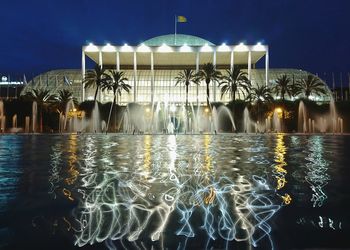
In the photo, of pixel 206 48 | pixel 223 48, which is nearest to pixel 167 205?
pixel 206 48

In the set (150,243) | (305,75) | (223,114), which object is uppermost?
(305,75)

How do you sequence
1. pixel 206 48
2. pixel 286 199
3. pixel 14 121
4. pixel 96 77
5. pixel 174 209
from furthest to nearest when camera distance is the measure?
1. pixel 206 48
2. pixel 96 77
3. pixel 14 121
4. pixel 286 199
5. pixel 174 209

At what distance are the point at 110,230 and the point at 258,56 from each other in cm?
8198

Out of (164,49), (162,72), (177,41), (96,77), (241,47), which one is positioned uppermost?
(177,41)

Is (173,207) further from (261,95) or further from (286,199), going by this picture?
(261,95)

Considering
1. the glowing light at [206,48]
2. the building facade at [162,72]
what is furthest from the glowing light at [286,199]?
the glowing light at [206,48]

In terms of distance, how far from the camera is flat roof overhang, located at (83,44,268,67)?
77688 mm

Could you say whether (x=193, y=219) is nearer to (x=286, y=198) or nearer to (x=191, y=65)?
(x=286, y=198)

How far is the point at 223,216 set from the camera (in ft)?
19.1

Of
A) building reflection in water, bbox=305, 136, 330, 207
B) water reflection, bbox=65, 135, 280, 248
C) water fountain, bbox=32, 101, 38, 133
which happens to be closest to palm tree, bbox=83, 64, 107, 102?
water fountain, bbox=32, 101, 38, 133

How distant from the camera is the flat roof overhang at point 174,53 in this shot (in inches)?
3059

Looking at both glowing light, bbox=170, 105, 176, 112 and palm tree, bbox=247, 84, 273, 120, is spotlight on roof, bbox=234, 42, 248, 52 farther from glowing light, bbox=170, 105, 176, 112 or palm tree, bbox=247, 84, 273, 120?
glowing light, bbox=170, 105, 176, 112

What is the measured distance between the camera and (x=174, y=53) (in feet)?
261

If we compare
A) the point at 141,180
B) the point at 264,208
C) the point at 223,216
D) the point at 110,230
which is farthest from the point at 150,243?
the point at 141,180
